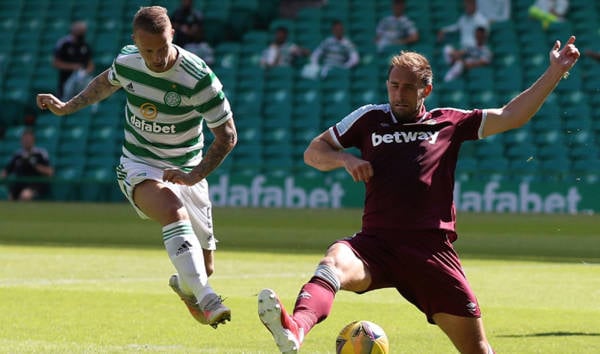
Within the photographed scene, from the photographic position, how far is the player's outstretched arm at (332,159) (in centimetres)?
636

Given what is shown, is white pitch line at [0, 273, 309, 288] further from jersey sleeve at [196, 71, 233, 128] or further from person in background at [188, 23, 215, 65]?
person in background at [188, 23, 215, 65]

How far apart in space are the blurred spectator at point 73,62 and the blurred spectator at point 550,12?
9103 mm

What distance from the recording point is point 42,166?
2431 centimetres

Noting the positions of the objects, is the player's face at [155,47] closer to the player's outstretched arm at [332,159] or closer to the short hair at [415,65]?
the player's outstretched arm at [332,159]

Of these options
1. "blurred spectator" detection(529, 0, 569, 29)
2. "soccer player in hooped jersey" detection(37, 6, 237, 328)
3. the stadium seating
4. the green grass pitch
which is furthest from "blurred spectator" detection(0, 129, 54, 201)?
"soccer player in hooped jersey" detection(37, 6, 237, 328)

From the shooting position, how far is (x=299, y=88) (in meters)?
26.3

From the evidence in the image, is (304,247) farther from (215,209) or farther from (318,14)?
(318,14)

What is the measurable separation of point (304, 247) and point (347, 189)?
230 cm

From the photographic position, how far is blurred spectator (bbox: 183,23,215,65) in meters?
27.0

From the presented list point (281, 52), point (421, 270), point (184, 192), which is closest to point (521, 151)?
point (281, 52)

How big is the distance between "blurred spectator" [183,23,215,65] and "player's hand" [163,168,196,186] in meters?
18.6

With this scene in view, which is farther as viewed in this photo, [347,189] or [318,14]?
[318,14]

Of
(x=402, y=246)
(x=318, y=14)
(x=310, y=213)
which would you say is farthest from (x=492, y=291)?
(x=318, y=14)

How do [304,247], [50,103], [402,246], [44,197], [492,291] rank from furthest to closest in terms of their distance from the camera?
1. [44,197]
2. [304,247]
3. [492,291]
4. [50,103]
5. [402,246]
